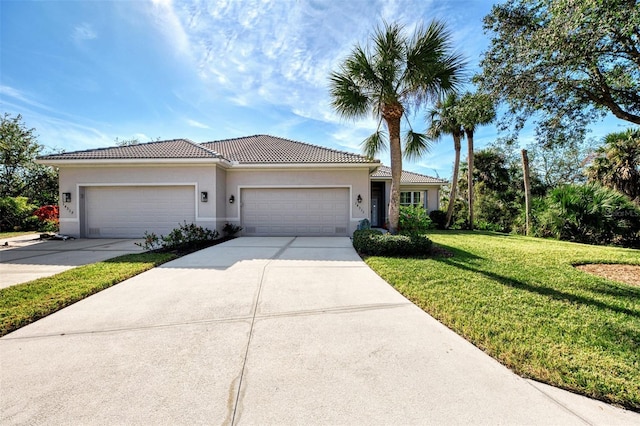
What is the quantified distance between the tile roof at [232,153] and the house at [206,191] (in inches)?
1.8

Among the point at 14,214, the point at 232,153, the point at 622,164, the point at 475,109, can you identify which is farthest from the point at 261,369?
the point at 14,214

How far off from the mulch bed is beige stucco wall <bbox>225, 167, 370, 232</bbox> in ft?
23.1

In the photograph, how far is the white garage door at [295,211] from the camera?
38.0 ft

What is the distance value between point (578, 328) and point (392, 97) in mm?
6442

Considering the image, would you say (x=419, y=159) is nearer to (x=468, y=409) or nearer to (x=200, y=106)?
(x=468, y=409)

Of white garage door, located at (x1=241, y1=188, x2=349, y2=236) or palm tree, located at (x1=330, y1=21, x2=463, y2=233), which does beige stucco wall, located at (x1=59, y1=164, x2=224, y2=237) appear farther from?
palm tree, located at (x1=330, y1=21, x2=463, y2=233)

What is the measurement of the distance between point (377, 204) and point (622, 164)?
1155cm

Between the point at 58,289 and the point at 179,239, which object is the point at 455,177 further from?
the point at 58,289

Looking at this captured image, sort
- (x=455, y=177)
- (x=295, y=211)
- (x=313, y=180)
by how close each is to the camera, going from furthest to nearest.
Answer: (x=455, y=177) < (x=295, y=211) < (x=313, y=180)

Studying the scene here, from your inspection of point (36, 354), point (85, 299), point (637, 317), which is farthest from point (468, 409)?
point (85, 299)

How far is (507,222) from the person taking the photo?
18.8 metres

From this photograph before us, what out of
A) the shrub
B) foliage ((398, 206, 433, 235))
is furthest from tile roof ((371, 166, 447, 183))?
foliage ((398, 206, 433, 235))

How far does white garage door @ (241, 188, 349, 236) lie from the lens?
38.0 feet

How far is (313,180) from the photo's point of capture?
11414mm
